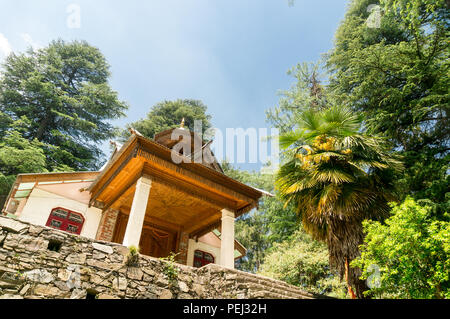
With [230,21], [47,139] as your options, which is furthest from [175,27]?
[47,139]

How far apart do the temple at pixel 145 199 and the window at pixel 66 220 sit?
0.03 meters

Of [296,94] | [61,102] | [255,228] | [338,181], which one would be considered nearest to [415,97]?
[338,181]

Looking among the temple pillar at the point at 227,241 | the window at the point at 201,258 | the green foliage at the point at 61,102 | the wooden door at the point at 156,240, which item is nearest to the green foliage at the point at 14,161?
the green foliage at the point at 61,102

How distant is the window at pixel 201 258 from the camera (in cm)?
1185

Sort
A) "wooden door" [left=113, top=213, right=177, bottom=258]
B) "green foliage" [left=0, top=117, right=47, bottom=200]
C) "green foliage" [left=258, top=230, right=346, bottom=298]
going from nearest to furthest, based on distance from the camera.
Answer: "wooden door" [left=113, top=213, right=177, bottom=258] → "green foliage" [left=258, top=230, right=346, bottom=298] → "green foliage" [left=0, top=117, right=47, bottom=200]

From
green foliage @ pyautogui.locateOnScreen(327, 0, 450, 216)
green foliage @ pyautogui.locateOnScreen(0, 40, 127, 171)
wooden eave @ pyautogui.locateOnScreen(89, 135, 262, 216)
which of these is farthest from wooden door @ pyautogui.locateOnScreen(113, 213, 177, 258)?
green foliage @ pyautogui.locateOnScreen(0, 40, 127, 171)

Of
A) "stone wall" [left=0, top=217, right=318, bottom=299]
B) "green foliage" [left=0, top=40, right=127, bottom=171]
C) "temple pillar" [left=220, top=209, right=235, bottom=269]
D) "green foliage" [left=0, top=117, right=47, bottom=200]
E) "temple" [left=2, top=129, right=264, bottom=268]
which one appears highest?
"green foliage" [left=0, top=40, right=127, bottom=171]

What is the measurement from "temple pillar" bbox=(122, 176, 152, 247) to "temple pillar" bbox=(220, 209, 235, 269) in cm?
272

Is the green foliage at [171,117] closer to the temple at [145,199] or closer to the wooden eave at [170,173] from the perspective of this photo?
the temple at [145,199]

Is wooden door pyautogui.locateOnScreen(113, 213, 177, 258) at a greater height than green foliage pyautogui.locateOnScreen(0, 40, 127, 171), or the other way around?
green foliage pyautogui.locateOnScreen(0, 40, 127, 171)

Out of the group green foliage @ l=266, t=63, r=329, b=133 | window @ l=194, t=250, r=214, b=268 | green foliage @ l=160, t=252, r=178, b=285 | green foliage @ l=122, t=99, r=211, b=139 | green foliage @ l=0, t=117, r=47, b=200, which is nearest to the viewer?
green foliage @ l=160, t=252, r=178, b=285

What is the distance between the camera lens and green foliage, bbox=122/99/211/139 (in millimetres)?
25531

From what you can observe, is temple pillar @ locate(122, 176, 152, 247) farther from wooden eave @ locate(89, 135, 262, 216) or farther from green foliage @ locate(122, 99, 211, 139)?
green foliage @ locate(122, 99, 211, 139)
